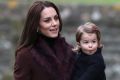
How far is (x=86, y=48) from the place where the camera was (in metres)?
6.78

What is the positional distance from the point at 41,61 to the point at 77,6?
6.72m

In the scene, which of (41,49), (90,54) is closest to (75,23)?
(41,49)

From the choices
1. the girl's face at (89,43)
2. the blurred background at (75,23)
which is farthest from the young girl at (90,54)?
the blurred background at (75,23)

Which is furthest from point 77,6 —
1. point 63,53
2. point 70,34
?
point 63,53

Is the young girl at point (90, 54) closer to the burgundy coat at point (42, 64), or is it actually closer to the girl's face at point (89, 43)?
the girl's face at point (89, 43)

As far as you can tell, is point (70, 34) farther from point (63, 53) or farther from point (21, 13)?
point (63, 53)

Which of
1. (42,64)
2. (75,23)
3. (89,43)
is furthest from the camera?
(75,23)

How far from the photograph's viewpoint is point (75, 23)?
1369 centimetres

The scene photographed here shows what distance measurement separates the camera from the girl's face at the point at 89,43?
6.77m

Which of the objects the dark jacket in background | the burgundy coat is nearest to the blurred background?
the burgundy coat

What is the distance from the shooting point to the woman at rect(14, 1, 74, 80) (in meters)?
6.91

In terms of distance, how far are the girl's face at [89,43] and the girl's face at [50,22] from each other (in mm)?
266

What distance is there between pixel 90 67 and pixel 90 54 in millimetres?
109

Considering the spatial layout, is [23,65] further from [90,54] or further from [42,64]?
[90,54]
